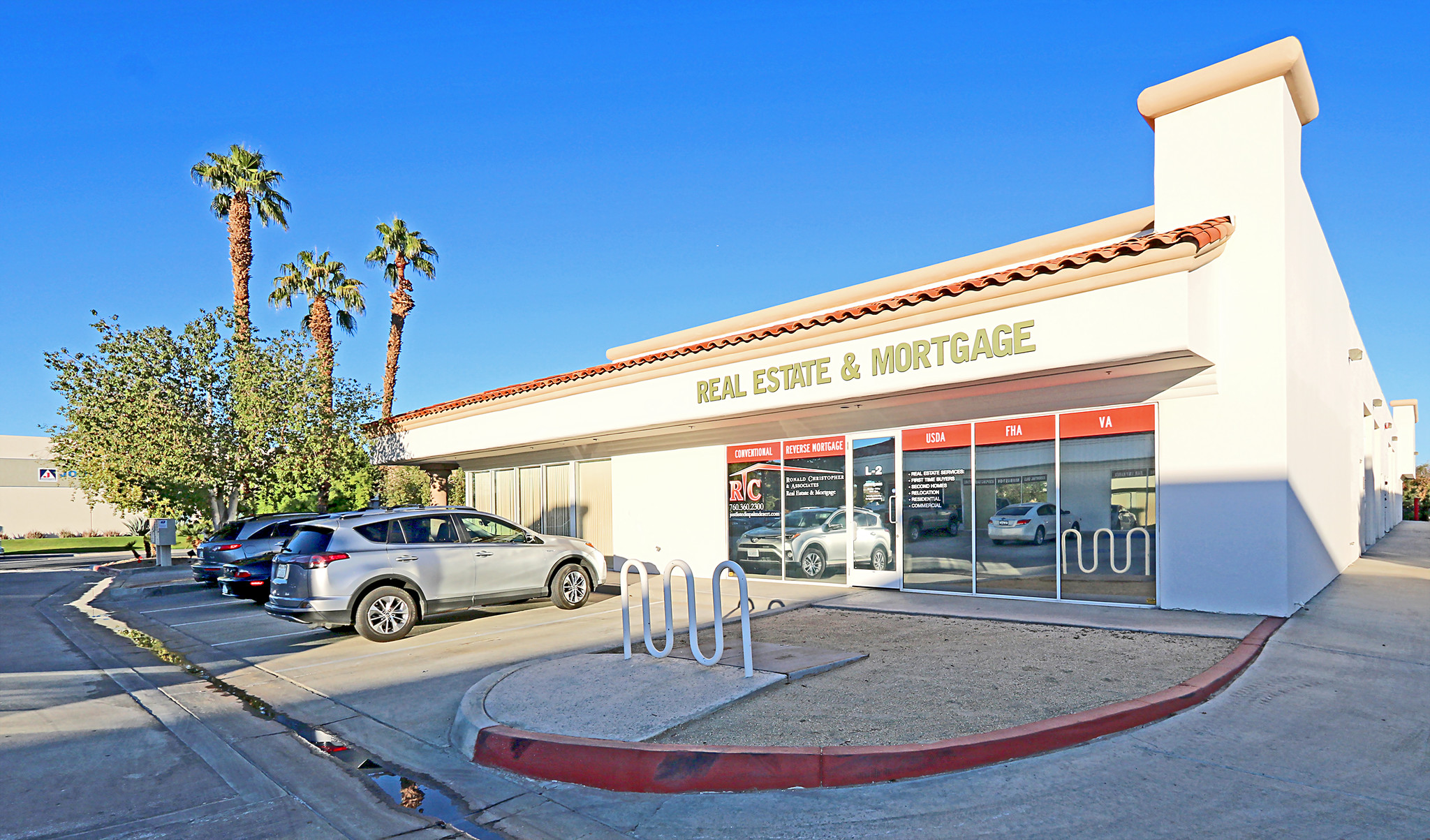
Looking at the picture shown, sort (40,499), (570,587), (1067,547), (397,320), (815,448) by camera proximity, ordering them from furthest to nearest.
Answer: (40,499) < (397,320) < (815,448) < (570,587) < (1067,547)

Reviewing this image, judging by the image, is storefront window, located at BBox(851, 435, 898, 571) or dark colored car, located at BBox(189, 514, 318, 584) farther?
dark colored car, located at BBox(189, 514, 318, 584)

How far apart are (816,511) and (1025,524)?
373 centimetres

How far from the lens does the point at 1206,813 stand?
14.6ft

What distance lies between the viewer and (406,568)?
10859 mm

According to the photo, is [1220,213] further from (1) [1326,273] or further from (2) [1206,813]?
(2) [1206,813]

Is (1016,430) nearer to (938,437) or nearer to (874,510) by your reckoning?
(938,437)

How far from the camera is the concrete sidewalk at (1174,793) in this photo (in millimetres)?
4375

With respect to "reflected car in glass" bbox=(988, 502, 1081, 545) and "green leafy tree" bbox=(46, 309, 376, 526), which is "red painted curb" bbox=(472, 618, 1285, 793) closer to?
"reflected car in glass" bbox=(988, 502, 1081, 545)

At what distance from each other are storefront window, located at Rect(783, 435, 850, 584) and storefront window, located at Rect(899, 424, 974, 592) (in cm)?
125

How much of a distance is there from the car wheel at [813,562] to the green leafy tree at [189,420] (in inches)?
587

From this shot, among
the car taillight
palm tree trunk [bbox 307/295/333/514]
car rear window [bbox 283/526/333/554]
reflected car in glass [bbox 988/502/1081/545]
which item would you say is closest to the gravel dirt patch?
reflected car in glass [bbox 988/502/1081/545]

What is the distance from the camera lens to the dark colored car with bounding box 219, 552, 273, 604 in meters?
Answer: 14.5

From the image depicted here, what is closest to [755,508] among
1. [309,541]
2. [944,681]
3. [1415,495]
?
[309,541]

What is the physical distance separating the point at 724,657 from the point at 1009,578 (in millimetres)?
5341
